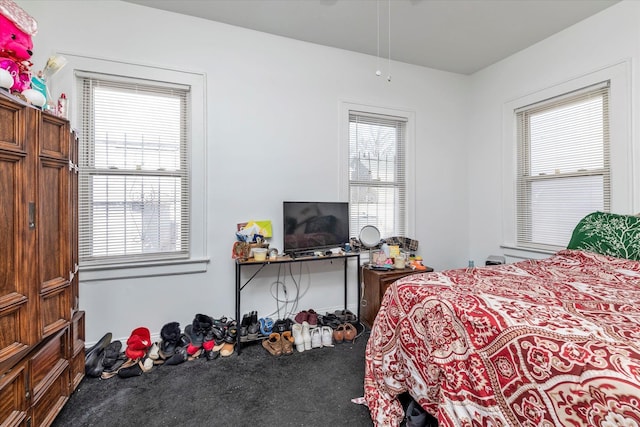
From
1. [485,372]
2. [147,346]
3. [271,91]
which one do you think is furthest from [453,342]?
[271,91]

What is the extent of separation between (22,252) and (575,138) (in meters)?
4.26

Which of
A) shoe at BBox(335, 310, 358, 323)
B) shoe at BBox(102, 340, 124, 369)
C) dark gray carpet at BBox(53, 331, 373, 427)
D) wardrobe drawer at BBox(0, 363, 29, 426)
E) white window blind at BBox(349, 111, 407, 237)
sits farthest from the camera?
white window blind at BBox(349, 111, 407, 237)

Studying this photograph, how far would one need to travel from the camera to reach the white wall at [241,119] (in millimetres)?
2295

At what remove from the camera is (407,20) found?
8.58 feet

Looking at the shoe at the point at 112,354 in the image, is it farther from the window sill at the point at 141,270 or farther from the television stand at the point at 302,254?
the television stand at the point at 302,254

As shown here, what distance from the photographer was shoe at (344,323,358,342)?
2.54 meters

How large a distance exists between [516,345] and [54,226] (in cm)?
226

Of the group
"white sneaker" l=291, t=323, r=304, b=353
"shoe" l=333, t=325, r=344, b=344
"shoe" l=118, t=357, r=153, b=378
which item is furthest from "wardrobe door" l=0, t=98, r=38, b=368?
"shoe" l=333, t=325, r=344, b=344

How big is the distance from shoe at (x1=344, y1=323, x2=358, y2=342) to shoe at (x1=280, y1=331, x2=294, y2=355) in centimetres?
50

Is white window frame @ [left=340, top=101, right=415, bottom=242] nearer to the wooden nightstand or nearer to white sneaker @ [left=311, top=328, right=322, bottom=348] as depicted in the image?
the wooden nightstand

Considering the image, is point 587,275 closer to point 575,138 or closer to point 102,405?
point 575,138

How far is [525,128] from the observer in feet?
10.4

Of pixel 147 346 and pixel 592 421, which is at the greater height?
pixel 592 421

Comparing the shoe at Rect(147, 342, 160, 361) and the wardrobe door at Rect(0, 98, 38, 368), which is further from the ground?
the wardrobe door at Rect(0, 98, 38, 368)
